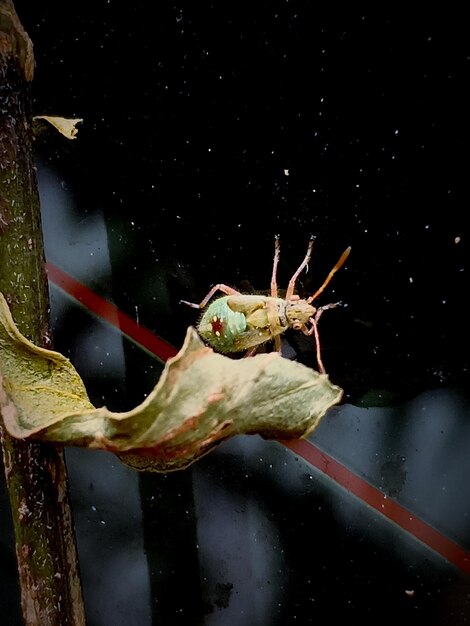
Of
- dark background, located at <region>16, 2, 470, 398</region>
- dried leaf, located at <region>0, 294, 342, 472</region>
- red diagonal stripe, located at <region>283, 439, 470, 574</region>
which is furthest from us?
red diagonal stripe, located at <region>283, 439, 470, 574</region>

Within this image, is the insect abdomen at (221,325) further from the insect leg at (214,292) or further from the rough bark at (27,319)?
the rough bark at (27,319)

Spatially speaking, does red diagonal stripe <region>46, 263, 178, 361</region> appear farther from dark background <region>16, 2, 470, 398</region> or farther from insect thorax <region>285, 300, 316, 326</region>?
insect thorax <region>285, 300, 316, 326</region>

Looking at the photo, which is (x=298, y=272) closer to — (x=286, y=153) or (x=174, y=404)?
(x=286, y=153)

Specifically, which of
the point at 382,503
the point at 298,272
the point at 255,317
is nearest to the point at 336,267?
the point at 298,272

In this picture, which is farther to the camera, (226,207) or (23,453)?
(226,207)

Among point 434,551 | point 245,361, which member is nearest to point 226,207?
Result: point 245,361

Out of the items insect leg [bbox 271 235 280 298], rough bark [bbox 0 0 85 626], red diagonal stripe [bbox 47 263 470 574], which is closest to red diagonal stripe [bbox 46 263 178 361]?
red diagonal stripe [bbox 47 263 470 574]

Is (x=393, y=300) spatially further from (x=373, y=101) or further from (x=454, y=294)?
(x=373, y=101)
